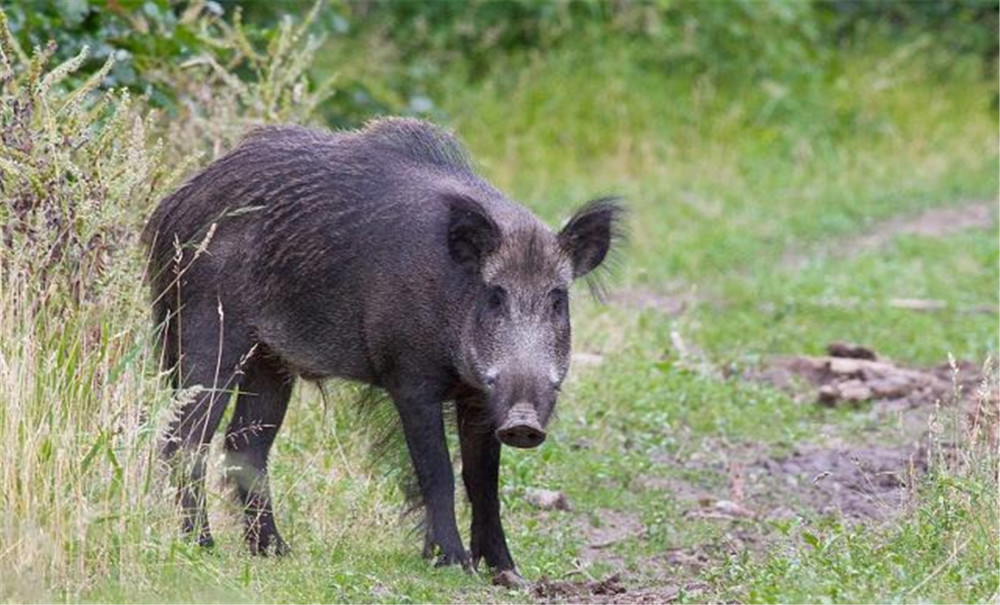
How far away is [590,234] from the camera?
721cm

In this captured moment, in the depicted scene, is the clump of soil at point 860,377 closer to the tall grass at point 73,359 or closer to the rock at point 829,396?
the rock at point 829,396

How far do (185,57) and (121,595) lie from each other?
5053mm

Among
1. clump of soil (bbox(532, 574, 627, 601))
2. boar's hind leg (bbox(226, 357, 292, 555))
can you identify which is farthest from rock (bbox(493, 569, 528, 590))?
boar's hind leg (bbox(226, 357, 292, 555))

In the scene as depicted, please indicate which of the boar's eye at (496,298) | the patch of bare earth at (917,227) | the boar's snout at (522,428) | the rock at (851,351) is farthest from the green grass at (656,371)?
the boar's eye at (496,298)

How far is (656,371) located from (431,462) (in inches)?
136

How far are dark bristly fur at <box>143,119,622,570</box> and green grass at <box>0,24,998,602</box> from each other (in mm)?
251

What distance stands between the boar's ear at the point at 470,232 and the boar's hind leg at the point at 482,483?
0.56m

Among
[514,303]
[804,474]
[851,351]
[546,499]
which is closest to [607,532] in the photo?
[546,499]

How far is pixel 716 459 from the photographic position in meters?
9.18

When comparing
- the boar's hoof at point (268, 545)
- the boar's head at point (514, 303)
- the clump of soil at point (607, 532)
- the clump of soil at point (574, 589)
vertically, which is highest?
the boar's head at point (514, 303)

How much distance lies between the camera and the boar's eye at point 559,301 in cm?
691

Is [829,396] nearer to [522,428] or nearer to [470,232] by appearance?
[470,232]

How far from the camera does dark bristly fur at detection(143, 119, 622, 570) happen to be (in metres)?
6.91

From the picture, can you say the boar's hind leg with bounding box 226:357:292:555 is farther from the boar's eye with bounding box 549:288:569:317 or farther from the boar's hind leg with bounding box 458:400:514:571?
the boar's eye with bounding box 549:288:569:317
